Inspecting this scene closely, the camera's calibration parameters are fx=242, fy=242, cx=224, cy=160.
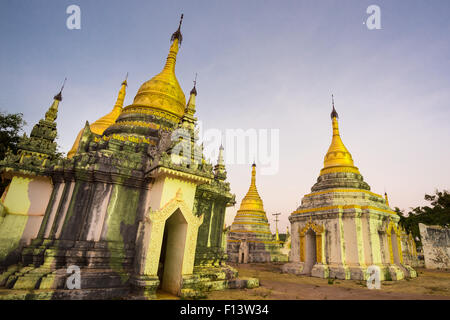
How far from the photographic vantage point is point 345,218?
1725 cm

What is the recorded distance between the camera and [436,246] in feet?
87.9

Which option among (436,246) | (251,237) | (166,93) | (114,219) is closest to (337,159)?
(251,237)

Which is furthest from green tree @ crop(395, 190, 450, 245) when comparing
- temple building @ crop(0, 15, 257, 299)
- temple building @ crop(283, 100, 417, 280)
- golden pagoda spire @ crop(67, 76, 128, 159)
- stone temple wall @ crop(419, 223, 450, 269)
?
golden pagoda spire @ crop(67, 76, 128, 159)

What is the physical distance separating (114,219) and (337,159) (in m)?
19.2

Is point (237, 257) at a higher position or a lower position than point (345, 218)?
lower

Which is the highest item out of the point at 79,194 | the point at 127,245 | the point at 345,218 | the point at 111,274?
the point at 345,218

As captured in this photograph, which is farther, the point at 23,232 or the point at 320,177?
the point at 320,177

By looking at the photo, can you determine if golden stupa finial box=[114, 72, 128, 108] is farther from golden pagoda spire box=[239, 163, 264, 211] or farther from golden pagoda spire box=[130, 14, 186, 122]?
golden pagoda spire box=[239, 163, 264, 211]

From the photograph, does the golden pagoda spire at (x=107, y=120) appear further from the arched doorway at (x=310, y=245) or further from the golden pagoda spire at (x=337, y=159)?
the golden pagoda spire at (x=337, y=159)

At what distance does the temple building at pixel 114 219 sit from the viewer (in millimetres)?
7547

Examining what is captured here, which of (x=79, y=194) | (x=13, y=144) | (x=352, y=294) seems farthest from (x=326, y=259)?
(x=13, y=144)

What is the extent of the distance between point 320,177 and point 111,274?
18767 millimetres

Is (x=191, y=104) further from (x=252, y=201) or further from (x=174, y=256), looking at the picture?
(x=252, y=201)
